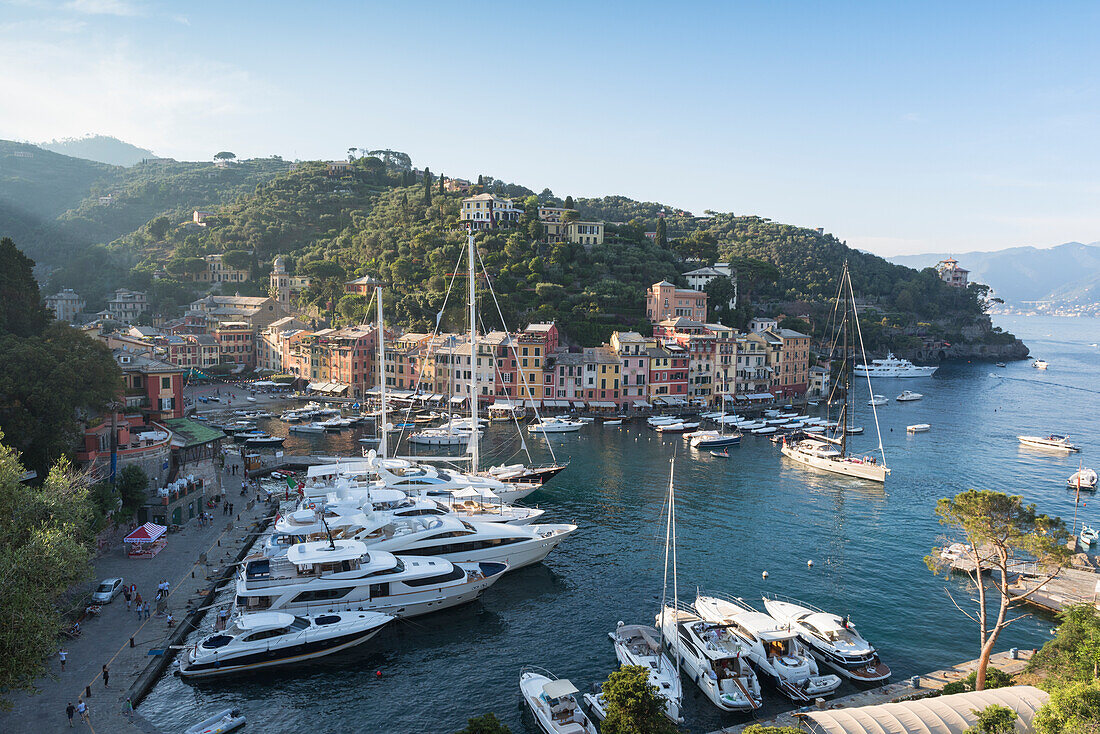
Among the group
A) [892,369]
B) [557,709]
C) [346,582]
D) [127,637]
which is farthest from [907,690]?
[892,369]

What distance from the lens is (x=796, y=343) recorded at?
290ft

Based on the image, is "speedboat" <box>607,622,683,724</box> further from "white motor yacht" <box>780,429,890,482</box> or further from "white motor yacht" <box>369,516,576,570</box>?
"white motor yacht" <box>780,429,890,482</box>

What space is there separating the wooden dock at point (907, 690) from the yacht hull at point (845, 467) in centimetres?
2775

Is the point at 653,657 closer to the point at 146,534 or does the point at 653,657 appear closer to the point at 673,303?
the point at 146,534

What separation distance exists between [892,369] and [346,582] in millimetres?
112818

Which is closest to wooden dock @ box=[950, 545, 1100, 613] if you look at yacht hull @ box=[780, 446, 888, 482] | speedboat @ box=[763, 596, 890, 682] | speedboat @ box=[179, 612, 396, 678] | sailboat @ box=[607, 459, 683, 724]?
speedboat @ box=[763, 596, 890, 682]

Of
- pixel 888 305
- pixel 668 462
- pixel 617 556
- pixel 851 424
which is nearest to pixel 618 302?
pixel 851 424

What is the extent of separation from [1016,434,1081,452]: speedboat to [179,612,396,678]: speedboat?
65.9 meters

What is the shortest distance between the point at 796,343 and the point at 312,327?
71.2 metres

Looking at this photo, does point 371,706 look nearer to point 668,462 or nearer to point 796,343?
point 668,462

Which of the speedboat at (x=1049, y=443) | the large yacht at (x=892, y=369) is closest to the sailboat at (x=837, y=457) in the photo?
the speedboat at (x=1049, y=443)

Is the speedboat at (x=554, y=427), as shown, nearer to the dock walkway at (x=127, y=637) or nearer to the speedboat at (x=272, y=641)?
the dock walkway at (x=127, y=637)

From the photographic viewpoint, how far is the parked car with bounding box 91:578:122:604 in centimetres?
2594

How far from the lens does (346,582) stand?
26.1 m
